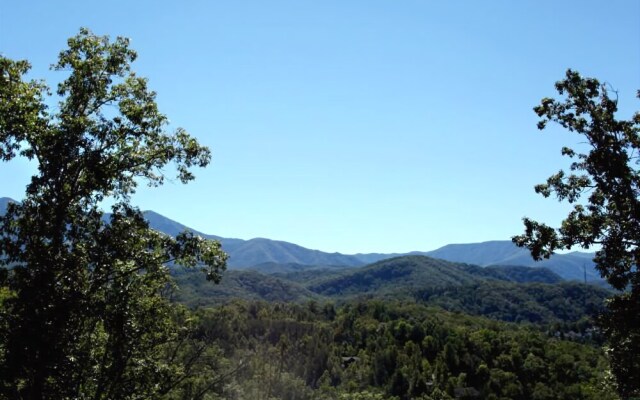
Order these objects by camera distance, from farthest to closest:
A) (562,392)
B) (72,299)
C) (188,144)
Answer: (562,392), (188,144), (72,299)

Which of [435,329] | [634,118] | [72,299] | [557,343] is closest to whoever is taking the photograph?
[72,299]

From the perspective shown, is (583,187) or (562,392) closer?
(583,187)

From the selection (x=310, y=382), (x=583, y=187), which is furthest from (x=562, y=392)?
(x=583, y=187)

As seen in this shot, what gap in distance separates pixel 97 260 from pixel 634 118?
19.7 m

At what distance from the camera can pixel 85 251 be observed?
14.4m

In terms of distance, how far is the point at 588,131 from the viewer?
62.8 feet

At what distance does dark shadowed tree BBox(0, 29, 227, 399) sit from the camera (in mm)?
13578

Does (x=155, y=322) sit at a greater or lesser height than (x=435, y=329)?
greater

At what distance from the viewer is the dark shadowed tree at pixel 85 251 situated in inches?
535

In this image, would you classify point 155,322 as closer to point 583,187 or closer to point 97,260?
point 97,260

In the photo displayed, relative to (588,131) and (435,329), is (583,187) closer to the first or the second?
(588,131)

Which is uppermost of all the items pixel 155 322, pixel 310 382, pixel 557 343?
pixel 155 322

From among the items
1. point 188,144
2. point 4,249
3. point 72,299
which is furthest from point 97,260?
point 188,144

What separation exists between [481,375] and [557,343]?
36.3m
